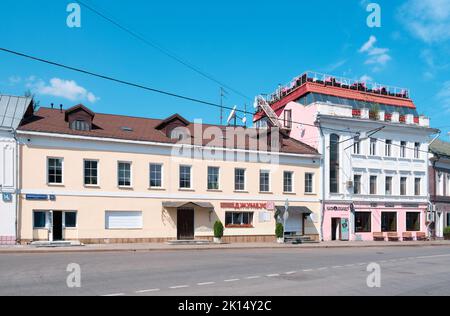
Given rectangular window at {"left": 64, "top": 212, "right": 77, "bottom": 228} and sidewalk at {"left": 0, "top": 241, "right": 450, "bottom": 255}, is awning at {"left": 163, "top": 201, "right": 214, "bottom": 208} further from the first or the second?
rectangular window at {"left": 64, "top": 212, "right": 77, "bottom": 228}

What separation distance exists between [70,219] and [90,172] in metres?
3.03

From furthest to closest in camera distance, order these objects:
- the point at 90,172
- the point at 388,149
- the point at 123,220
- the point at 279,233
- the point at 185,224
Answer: the point at 388,149 → the point at 279,233 → the point at 185,224 → the point at 123,220 → the point at 90,172

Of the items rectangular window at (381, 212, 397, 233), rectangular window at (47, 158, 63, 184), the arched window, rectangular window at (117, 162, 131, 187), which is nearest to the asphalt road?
rectangular window at (47, 158, 63, 184)

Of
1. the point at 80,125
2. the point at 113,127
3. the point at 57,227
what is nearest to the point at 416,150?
the point at 113,127

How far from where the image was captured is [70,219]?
26.4 m

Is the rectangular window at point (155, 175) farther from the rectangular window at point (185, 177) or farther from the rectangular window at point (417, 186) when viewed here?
the rectangular window at point (417, 186)

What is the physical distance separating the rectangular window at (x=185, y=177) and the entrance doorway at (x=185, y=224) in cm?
161

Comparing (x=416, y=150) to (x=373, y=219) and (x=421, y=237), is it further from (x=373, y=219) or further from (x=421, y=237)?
(x=373, y=219)

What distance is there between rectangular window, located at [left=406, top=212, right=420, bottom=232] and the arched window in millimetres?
8546

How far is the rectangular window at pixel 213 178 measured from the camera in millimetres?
30828

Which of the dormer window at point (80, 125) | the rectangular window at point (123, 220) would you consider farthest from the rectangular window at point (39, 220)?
the dormer window at point (80, 125)

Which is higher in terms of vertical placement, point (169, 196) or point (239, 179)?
point (239, 179)

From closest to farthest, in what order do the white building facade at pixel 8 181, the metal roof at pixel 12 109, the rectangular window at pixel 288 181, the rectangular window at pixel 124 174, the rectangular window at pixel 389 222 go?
1. the white building facade at pixel 8 181
2. the metal roof at pixel 12 109
3. the rectangular window at pixel 124 174
4. the rectangular window at pixel 288 181
5. the rectangular window at pixel 389 222

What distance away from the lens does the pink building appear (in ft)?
116
